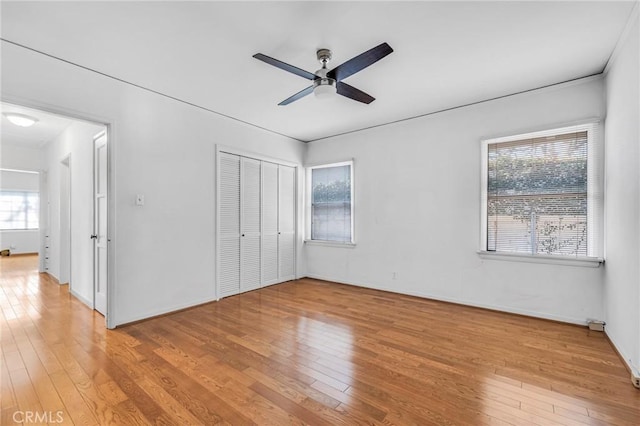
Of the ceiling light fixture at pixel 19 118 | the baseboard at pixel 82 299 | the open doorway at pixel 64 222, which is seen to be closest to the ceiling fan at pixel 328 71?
the baseboard at pixel 82 299

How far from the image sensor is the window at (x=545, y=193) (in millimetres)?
3148

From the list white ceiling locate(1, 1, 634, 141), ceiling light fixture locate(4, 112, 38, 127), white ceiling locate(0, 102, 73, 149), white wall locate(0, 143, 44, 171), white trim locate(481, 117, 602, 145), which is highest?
white ceiling locate(1, 1, 634, 141)

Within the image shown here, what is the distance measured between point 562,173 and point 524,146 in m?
0.52

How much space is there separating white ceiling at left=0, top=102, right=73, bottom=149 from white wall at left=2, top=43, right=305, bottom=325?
64.4 inches

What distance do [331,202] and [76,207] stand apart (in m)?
4.12

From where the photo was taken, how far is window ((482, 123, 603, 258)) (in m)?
3.15

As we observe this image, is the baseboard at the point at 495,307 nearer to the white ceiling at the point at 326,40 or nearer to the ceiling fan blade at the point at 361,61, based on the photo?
the white ceiling at the point at 326,40

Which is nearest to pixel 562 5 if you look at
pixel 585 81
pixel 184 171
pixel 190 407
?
pixel 585 81

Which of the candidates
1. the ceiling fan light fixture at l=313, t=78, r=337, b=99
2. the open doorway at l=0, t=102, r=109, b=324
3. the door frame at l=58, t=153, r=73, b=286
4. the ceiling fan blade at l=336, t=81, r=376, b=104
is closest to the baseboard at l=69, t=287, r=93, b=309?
the open doorway at l=0, t=102, r=109, b=324

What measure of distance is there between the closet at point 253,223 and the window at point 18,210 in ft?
28.8

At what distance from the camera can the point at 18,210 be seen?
8633 millimetres

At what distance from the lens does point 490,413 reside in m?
1.78

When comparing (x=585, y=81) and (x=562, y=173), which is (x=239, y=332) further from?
(x=585, y=81)

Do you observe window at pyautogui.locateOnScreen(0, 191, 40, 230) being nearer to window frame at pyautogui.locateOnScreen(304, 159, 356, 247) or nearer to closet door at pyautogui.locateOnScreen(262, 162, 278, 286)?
closet door at pyautogui.locateOnScreen(262, 162, 278, 286)
